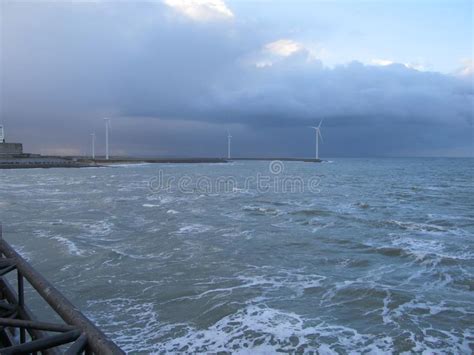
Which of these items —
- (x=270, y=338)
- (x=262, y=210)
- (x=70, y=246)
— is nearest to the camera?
(x=270, y=338)

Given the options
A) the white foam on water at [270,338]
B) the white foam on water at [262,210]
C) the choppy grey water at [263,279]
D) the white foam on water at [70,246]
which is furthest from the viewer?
the white foam on water at [262,210]

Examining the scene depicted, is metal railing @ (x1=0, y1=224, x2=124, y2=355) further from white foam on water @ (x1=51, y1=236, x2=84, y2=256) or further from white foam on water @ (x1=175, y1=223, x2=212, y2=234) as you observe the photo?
white foam on water @ (x1=175, y1=223, x2=212, y2=234)

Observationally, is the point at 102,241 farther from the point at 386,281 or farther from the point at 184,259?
the point at 386,281

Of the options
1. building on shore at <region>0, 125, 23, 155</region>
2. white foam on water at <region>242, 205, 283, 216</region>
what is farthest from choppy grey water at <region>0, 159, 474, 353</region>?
building on shore at <region>0, 125, 23, 155</region>

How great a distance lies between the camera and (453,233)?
61.1 ft

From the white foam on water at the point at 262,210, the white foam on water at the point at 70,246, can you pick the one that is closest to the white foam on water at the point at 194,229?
the white foam on water at the point at 70,246

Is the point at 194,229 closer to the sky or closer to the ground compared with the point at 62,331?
closer to the ground

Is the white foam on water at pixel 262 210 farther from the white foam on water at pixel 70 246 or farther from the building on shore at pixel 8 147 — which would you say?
the building on shore at pixel 8 147

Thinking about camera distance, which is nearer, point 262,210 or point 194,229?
point 194,229

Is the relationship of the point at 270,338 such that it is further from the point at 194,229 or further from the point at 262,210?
the point at 262,210

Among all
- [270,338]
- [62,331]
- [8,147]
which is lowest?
[270,338]

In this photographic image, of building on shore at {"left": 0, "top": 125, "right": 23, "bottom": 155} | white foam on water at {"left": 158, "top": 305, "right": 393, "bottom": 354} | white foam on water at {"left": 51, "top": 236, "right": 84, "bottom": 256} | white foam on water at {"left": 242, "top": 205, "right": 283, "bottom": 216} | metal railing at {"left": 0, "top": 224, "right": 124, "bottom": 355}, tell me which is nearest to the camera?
metal railing at {"left": 0, "top": 224, "right": 124, "bottom": 355}

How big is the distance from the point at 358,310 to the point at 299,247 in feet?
21.1

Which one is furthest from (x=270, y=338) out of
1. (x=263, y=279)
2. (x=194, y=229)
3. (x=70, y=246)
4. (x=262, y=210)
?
(x=262, y=210)
